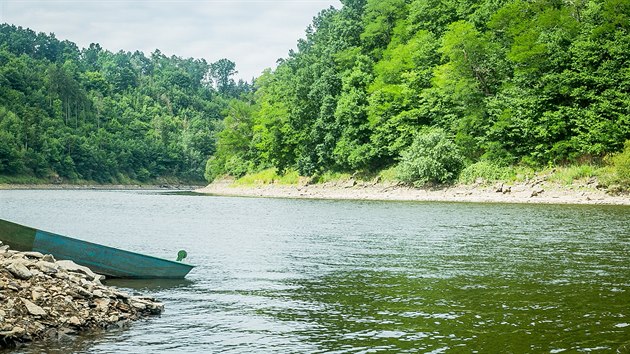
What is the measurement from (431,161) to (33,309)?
201 feet

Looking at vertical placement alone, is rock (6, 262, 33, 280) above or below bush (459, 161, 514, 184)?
below

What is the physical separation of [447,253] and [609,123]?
1695 inches

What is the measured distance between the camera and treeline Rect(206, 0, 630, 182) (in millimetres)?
63031

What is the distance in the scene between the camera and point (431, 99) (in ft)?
267

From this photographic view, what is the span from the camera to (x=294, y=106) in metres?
108

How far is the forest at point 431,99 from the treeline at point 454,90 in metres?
0.17

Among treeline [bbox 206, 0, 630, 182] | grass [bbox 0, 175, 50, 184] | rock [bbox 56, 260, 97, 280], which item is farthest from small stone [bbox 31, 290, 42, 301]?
grass [bbox 0, 175, 50, 184]

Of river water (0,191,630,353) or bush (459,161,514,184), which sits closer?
river water (0,191,630,353)

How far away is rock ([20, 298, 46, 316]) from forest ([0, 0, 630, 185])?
53992 mm

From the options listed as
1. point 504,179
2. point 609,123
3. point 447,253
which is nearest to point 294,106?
point 504,179

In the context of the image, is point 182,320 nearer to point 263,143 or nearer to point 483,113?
point 483,113

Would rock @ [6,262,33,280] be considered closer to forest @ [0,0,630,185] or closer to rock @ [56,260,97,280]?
rock @ [56,260,97,280]

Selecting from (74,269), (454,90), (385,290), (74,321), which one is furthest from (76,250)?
(454,90)

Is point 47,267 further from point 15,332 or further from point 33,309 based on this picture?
point 15,332
